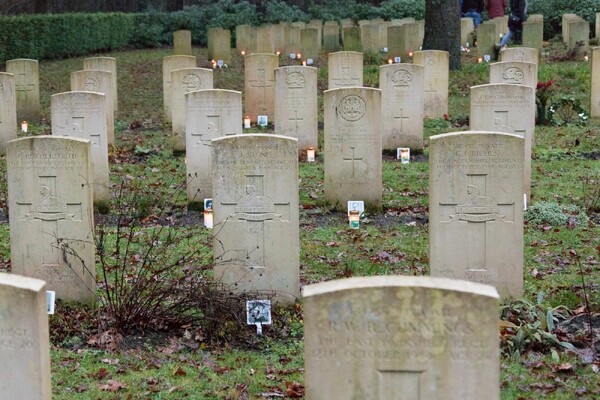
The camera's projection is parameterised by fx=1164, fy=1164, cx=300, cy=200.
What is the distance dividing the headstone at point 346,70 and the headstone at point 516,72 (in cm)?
381

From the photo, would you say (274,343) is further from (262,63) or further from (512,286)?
(262,63)

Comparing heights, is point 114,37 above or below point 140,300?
above

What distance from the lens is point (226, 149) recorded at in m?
9.39

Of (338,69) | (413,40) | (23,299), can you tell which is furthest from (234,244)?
(413,40)

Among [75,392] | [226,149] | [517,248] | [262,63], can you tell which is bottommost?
[75,392]

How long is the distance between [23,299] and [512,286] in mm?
4743

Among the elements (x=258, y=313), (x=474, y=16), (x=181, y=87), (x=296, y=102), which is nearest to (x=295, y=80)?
(x=296, y=102)

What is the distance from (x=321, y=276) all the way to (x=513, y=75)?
771 centimetres

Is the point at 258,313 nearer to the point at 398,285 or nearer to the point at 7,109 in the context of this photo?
the point at 398,285

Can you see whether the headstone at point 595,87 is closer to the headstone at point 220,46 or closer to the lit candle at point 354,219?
the lit candle at point 354,219

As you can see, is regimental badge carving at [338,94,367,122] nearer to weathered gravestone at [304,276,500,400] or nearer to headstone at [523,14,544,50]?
weathered gravestone at [304,276,500,400]

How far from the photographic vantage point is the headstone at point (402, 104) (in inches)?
669

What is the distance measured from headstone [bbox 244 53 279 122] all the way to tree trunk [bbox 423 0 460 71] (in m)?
5.94

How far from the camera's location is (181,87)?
17.9m
